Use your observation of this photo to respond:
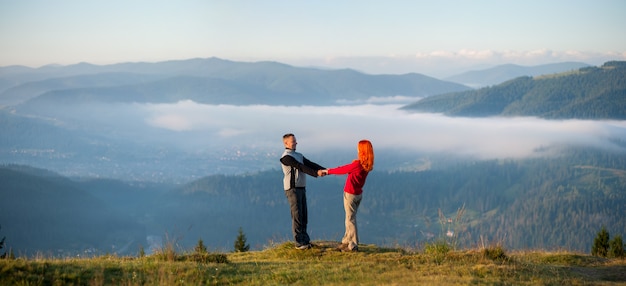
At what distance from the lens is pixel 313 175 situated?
49.8ft

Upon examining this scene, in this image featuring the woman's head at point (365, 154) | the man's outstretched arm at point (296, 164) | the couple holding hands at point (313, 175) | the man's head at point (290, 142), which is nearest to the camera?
the woman's head at point (365, 154)

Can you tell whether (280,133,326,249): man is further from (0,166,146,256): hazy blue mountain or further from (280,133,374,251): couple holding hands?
(0,166,146,256): hazy blue mountain

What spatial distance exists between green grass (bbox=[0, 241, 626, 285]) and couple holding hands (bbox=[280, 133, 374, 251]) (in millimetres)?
A: 488

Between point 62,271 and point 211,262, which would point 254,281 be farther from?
point 62,271

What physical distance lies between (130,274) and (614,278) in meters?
11.3

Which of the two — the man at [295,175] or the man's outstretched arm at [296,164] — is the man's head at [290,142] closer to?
the man at [295,175]

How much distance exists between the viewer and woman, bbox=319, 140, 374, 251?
49.6 feet

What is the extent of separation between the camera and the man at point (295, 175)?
15.5m

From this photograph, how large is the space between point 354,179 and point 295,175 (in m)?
1.56

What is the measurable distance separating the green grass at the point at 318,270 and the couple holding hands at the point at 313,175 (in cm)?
49

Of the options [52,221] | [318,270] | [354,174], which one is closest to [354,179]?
[354,174]

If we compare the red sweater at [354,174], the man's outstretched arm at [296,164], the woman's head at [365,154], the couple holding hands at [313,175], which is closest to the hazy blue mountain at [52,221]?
the couple holding hands at [313,175]

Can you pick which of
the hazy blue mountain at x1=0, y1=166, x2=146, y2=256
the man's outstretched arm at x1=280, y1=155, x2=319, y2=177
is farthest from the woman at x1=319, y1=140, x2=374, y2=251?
the hazy blue mountain at x1=0, y1=166, x2=146, y2=256

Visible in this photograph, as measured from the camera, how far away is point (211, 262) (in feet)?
48.9
